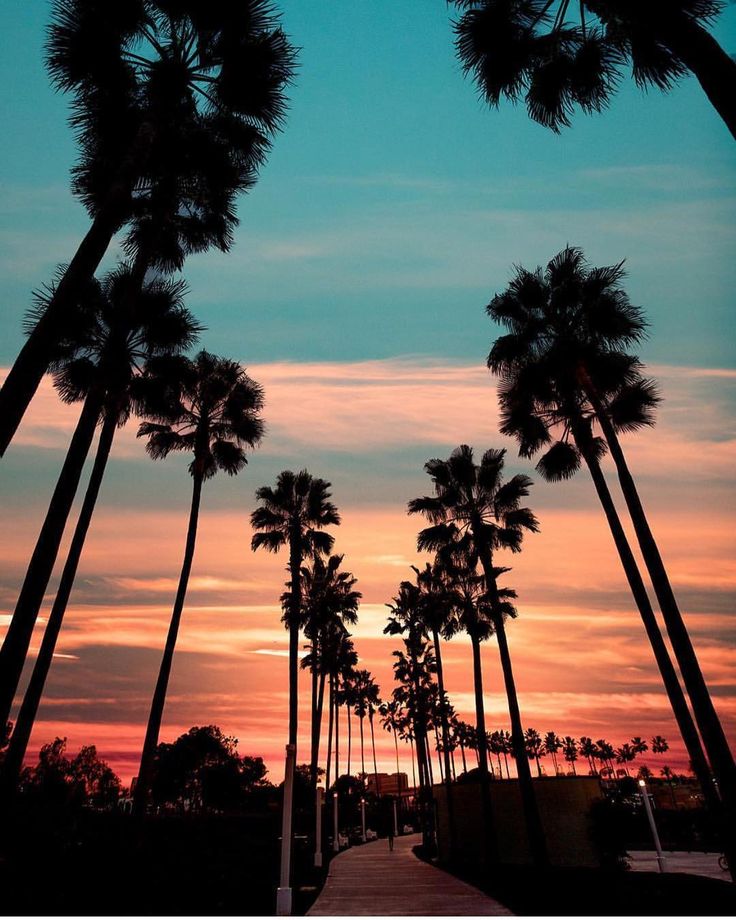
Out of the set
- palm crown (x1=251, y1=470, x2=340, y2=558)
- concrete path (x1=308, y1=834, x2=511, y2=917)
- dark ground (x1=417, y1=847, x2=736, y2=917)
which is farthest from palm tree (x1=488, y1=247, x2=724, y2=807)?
palm crown (x1=251, y1=470, x2=340, y2=558)

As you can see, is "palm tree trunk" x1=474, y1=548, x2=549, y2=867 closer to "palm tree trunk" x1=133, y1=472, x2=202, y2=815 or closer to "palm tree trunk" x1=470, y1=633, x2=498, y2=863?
"palm tree trunk" x1=470, y1=633, x2=498, y2=863

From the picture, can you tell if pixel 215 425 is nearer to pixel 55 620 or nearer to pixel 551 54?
pixel 55 620

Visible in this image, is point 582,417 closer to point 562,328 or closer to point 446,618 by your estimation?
point 562,328

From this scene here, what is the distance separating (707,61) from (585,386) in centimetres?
1037

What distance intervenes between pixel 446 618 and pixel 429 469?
27.8 feet

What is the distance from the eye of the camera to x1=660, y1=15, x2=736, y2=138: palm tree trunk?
531 centimetres

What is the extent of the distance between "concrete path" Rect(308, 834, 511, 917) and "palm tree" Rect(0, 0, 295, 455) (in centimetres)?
1378

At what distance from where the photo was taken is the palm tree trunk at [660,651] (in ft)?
40.5

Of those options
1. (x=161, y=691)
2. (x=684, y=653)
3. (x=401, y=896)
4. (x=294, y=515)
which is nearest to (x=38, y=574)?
(x=684, y=653)

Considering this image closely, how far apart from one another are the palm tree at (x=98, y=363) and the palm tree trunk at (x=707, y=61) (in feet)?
33.9

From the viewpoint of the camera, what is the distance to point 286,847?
12.4 meters

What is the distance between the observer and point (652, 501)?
17719 mm

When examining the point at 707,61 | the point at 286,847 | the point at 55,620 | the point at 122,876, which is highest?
the point at 707,61

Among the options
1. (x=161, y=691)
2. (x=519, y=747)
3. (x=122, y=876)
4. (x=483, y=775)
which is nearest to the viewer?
(x=122, y=876)
